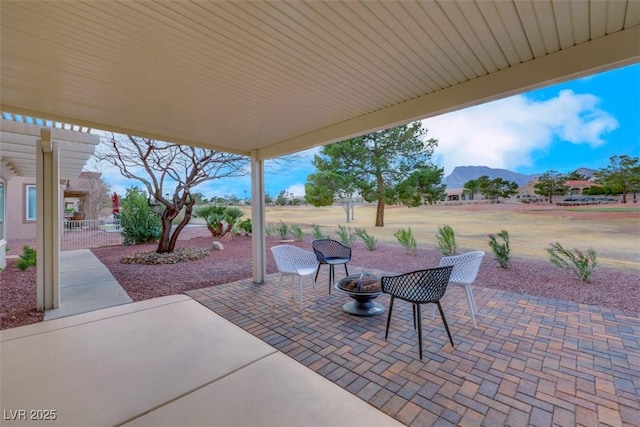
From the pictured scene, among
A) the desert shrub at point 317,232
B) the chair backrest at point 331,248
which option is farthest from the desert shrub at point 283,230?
the chair backrest at point 331,248

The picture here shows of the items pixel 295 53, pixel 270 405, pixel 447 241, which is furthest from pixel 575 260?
pixel 295 53

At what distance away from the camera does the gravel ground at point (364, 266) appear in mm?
3682

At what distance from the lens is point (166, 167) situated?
7723 millimetres

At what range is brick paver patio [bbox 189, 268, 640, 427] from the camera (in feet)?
6.03

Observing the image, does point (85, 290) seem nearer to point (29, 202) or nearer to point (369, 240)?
point (369, 240)

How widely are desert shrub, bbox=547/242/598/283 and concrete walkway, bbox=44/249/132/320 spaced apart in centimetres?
699

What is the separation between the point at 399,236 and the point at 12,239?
45.4 feet

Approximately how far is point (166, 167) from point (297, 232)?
447cm

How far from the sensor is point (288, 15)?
5.29ft

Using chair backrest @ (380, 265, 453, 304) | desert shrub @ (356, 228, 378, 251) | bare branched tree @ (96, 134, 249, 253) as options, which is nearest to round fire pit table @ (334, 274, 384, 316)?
chair backrest @ (380, 265, 453, 304)

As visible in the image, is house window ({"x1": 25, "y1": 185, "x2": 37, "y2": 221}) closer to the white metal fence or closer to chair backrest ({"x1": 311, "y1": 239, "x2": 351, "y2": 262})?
the white metal fence

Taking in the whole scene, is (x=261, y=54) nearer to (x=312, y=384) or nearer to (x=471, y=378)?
(x=312, y=384)

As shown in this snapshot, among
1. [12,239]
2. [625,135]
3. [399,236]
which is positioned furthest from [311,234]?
[12,239]

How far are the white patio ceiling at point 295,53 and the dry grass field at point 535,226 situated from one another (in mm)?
3616
